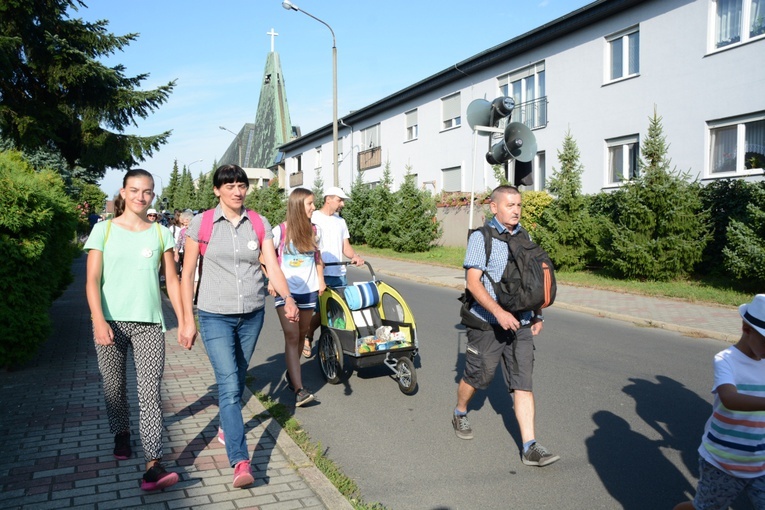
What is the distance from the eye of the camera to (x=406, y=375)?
629cm

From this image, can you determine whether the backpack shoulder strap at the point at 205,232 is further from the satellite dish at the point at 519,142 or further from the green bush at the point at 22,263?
the satellite dish at the point at 519,142

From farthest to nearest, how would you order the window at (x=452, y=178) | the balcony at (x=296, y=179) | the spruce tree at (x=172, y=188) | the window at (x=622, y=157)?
the spruce tree at (x=172, y=188) < the balcony at (x=296, y=179) < the window at (x=452, y=178) < the window at (x=622, y=157)

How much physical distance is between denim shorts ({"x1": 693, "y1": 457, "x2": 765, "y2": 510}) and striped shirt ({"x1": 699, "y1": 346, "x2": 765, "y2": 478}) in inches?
1.2

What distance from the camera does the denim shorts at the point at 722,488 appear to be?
8.91 ft

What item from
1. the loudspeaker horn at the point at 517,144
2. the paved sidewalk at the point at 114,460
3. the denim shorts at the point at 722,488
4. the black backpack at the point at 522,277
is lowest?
the paved sidewalk at the point at 114,460

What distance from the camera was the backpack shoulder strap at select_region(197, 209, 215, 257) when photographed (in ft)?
13.6

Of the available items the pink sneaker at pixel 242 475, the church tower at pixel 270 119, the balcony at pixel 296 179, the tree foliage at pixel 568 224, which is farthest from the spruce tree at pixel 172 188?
the pink sneaker at pixel 242 475

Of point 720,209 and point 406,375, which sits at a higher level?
point 720,209

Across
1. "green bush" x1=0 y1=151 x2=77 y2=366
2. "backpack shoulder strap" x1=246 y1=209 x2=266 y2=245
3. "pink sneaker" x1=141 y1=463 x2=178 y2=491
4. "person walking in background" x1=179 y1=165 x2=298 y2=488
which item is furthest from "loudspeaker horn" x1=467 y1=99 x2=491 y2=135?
"pink sneaker" x1=141 y1=463 x2=178 y2=491

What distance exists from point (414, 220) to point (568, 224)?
1018 centimetres

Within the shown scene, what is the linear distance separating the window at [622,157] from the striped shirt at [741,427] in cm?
1702

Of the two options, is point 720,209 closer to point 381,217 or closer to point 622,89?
point 622,89

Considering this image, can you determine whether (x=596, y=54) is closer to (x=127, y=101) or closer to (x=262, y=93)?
(x=127, y=101)

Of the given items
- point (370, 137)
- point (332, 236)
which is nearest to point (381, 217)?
point (370, 137)
